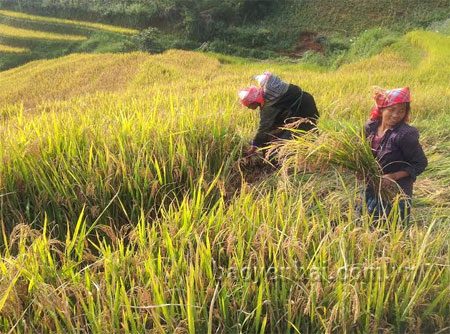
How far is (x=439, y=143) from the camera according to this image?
2771 millimetres

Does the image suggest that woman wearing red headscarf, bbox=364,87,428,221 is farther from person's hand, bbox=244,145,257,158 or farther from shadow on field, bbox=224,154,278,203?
person's hand, bbox=244,145,257,158

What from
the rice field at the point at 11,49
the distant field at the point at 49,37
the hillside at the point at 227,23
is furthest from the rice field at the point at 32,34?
the rice field at the point at 11,49

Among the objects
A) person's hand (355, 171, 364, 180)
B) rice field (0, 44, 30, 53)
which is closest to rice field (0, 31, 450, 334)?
person's hand (355, 171, 364, 180)

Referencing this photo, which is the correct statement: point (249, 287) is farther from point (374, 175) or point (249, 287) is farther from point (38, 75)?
point (38, 75)

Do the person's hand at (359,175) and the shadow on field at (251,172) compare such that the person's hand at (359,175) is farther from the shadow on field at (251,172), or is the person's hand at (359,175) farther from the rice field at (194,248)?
the shadow on field at (251,172)

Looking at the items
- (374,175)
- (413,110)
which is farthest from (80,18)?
(374,175)

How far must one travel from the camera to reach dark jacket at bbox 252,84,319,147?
7.86 feet

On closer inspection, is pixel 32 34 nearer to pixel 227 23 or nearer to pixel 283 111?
pixel 227 23

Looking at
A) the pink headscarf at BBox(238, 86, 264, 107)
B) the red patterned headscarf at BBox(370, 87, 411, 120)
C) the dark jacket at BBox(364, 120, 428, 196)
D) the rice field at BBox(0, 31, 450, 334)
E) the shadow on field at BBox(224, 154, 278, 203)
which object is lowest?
the shadow on field at BBox(224, 154, 278, 203)

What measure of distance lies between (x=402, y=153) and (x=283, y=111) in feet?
2.81

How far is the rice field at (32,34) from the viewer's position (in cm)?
1938

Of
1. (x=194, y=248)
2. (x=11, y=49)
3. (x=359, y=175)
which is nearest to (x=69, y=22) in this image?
(x=11, y=49)

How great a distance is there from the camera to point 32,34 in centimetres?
1964

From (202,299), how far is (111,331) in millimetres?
293
